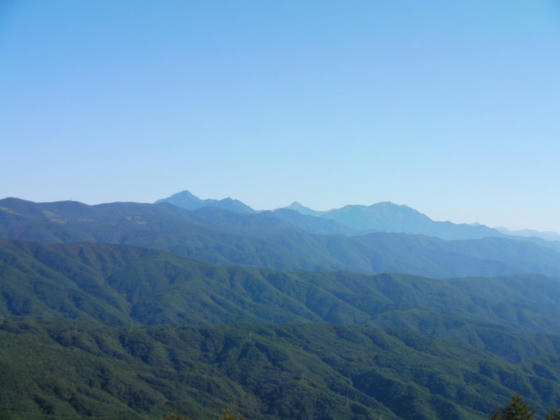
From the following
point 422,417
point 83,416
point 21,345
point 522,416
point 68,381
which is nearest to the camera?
point 522,416

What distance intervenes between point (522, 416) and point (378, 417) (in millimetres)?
146279

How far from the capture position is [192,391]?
7603 inches

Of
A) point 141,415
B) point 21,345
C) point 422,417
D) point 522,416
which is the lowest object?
point 422,417

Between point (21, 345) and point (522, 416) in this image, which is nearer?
point (522, 416)

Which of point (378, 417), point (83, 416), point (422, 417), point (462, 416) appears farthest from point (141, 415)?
point (462, 416)

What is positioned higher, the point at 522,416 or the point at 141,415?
the point at 522,416

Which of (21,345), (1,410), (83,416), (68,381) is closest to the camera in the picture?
(1,410)

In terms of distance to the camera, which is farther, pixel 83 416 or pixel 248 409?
pixel 248 409

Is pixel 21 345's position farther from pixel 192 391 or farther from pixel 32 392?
pixel 192 391

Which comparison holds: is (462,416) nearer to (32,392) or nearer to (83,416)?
(83,416)

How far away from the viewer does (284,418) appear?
191 m

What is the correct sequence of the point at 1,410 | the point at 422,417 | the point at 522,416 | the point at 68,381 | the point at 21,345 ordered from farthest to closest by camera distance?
the point at 422,417 < the point at 21,345 < the point at 68,381 < the point at 1,410 < the point at 522,416

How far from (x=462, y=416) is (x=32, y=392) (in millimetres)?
161784

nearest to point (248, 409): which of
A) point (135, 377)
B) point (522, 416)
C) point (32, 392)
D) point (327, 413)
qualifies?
point (327, 413)
